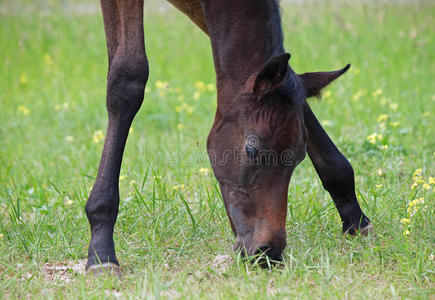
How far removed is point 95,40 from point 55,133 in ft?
11.0

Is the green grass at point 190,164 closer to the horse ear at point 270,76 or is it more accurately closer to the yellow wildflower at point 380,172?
the yellow wildflower at point 380,172

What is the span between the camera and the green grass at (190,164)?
297 cm

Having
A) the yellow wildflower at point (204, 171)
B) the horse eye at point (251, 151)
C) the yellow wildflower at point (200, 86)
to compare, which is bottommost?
the yellow wildflower at point (204, 171)

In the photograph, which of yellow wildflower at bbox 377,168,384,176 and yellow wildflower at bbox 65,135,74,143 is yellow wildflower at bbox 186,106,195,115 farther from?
yellow wildflower at bbox 377,168,384,176

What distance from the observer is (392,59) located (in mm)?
7980

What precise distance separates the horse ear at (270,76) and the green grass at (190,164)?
87cm

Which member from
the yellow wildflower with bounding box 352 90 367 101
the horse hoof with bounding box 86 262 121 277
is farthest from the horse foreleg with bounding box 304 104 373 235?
the yellow wildflower with bounding box 352 90 367 101

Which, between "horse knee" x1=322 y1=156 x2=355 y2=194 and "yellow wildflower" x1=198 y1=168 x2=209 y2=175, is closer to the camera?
"horse knee" x1=322 y1=156 x2=355 y2=194

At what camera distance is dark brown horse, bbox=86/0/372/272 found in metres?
2.85

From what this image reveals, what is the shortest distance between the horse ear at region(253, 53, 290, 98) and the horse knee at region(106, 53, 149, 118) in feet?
2.69

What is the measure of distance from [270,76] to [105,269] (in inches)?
53.0

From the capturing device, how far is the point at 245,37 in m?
3.00

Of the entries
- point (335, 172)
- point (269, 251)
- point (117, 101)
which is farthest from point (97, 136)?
point (269, 251)

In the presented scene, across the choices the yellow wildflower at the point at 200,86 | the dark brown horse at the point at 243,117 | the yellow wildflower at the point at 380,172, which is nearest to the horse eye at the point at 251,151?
the dark brown horse at the point at 243,117
